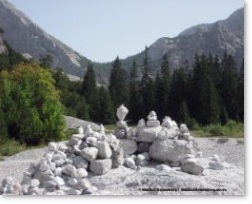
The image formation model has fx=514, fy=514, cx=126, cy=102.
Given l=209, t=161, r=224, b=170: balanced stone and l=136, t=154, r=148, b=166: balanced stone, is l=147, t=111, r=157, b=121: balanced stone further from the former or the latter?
l=209, t=161, r=224, b=170: balanced stone

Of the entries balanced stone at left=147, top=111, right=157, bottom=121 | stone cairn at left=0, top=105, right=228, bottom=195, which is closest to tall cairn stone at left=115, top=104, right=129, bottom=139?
stone cairn at left=0, top=105, right=228, bottom=195

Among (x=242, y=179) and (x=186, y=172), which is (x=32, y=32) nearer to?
(x=186, y=172)

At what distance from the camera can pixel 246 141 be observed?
4801 mm

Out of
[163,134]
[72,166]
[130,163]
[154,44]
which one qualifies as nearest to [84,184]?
[72,166]

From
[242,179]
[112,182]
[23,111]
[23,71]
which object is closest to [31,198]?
[112,182]

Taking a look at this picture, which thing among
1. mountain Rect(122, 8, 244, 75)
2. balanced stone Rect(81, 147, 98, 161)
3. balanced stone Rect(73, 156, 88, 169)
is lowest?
balanced stone Rect(73, 156, 88, 169)

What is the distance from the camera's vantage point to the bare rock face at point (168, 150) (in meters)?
5.86

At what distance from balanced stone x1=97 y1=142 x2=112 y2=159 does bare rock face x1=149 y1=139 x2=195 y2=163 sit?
65cm

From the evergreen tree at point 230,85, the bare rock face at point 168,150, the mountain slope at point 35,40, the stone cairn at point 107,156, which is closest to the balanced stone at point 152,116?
the stone cairn at point 107,156

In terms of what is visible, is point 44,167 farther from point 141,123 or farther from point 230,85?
point 230,85

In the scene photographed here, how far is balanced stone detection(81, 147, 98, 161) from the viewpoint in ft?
17.8

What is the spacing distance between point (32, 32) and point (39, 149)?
2425 millimetres

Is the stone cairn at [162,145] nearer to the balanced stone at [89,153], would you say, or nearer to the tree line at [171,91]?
the tree line at [171,91]

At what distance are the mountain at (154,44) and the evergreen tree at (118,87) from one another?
92mm
